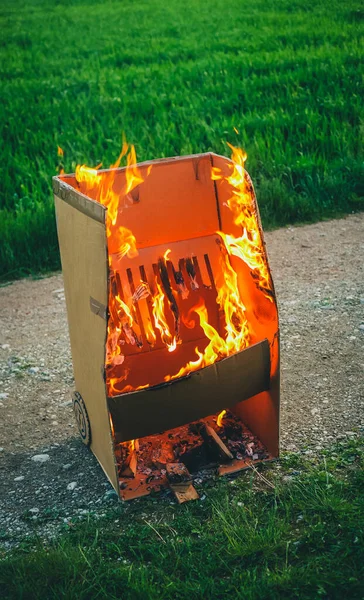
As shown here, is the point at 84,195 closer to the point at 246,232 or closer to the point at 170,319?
the point at 246,232

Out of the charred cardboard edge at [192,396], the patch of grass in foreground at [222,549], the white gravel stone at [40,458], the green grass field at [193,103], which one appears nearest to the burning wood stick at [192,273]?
the charred cardboard edge at [192,396]

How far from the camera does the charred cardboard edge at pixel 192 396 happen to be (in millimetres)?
3000

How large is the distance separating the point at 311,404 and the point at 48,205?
3262 mm

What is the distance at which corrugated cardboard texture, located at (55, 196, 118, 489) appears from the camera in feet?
9.38

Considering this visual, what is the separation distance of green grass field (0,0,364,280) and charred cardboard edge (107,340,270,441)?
113 inches

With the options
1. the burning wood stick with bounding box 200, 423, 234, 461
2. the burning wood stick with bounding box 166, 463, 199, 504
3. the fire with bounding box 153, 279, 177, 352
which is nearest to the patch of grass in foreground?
the burning wood stick with bounding box 166, 463, 199, 504

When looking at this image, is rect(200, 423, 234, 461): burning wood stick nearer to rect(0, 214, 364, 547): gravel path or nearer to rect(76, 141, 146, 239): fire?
rect(0, 214, 364, 547): gravel path

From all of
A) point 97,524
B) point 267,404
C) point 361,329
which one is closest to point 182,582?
point 97,524

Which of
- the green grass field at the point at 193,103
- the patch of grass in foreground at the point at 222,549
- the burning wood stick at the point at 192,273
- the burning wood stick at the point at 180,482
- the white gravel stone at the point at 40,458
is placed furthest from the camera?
the green grass field at the point at 193,103

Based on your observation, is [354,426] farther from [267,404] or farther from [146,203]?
[146,203]

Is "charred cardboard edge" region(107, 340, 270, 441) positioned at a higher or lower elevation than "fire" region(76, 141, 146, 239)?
lower

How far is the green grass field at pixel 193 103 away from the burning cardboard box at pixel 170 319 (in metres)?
2.33

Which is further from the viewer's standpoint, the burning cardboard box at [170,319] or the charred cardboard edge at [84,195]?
the burning cardboard box at [170,319]

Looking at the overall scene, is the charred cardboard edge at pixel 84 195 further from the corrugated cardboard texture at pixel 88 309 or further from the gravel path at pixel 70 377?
the gravel path at pixel 70 377
